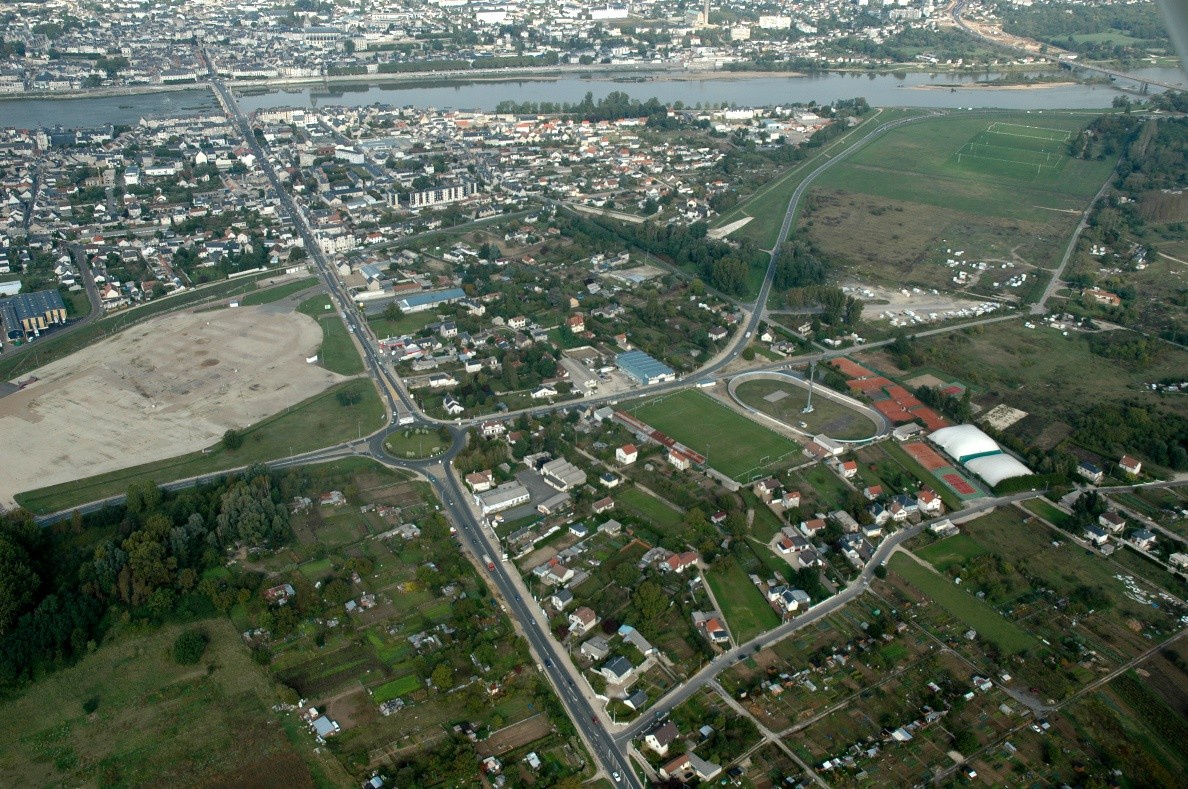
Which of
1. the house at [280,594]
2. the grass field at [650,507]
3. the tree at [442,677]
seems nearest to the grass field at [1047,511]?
the grass field at [650,507]

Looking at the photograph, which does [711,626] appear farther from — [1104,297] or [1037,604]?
[1104,297]

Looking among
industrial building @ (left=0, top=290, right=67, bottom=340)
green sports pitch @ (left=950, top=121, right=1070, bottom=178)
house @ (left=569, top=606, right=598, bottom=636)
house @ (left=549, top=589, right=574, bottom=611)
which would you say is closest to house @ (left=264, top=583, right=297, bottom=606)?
house @ (left=549, top=589, right=574, bottom=611)

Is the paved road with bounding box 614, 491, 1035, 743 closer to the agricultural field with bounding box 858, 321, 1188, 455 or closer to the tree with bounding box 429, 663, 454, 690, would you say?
the tree with bounding box 429, 663, 454, 690

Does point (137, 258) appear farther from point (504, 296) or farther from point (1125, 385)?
point (1125, 385)

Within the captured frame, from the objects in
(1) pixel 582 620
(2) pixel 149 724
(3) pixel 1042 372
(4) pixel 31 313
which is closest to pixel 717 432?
(1) pixel 582 620

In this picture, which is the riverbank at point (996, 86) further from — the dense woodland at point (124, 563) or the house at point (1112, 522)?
the dense woodland at point (124, 563)

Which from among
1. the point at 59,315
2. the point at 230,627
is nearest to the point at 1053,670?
the point at 230,627
